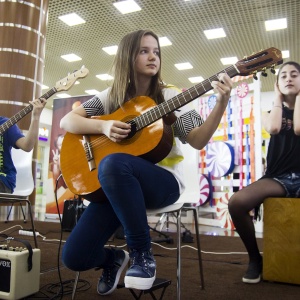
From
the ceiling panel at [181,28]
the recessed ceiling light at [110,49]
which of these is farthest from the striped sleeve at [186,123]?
the recessed ceiling light at [110,49]

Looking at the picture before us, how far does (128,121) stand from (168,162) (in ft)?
0.80

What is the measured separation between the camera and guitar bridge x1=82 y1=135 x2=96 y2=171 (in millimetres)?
1363

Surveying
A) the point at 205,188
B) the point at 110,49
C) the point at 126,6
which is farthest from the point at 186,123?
the point at 110,49

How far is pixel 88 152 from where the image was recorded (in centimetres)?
140

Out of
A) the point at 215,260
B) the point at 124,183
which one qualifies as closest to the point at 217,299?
the point at 124,183

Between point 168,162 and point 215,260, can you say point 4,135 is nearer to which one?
point 168,162

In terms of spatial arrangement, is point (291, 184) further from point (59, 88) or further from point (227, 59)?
point (227, 59)

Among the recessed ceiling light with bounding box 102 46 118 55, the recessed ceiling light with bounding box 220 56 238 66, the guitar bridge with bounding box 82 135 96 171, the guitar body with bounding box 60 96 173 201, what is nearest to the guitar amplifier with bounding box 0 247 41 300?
the guitar body with bounding box 60 96 173 201

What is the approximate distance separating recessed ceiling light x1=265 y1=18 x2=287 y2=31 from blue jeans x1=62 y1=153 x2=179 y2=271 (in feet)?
20.8

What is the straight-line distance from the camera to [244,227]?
79.2 inches

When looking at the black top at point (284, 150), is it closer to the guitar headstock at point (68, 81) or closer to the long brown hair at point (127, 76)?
the long brown hair at point (127, 76)

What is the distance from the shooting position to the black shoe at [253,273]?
6.20ft

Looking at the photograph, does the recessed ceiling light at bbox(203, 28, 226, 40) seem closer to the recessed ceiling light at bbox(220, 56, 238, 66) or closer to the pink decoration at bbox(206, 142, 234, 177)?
the recessed ceiling light at bbox(220, 56, 238, 66)

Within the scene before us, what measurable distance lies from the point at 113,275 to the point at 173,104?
0.84 metres
